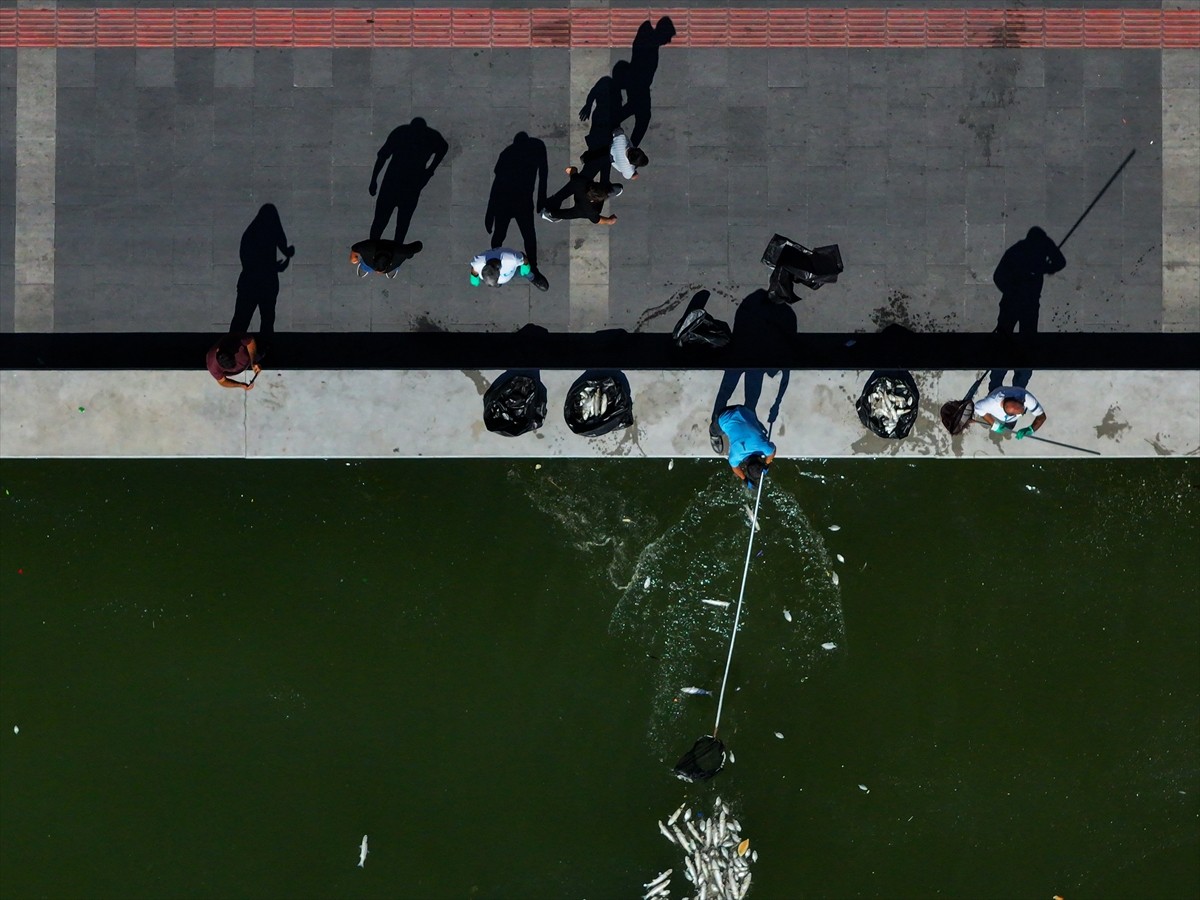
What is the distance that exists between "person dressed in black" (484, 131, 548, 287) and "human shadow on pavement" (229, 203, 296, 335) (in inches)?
98.9

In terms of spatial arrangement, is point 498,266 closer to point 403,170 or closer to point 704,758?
point 403,170

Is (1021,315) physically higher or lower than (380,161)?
lower

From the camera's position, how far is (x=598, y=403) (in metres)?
9.96

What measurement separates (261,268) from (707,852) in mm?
9118

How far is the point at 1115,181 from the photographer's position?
33.6 ft

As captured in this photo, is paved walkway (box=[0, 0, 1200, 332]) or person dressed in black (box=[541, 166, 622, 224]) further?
paved walkway (box=[0, 0, 1200, 332])

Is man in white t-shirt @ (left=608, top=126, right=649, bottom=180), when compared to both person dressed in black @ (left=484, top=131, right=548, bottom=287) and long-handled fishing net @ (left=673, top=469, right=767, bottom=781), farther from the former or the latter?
long-handled fishing net @ (left=673, top=469, right=767, bottom=781)

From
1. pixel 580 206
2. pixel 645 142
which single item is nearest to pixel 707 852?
pixel 580 206

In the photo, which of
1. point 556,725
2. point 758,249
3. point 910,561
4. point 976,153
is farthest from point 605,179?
point 556,725

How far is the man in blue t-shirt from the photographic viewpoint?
9.55 metres

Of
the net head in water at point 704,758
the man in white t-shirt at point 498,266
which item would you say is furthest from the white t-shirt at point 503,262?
the net head in water at point 704,758

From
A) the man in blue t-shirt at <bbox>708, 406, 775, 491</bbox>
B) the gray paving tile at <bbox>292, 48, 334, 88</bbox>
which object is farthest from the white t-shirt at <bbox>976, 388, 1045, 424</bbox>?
the gray paving tile at <bbox>292, 48, 334, 88</bbox>

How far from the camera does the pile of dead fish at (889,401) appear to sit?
9.98 meters

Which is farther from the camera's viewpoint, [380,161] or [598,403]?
[380,161]
